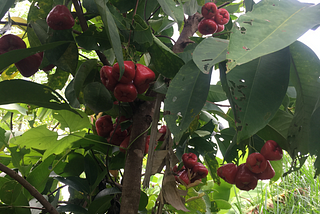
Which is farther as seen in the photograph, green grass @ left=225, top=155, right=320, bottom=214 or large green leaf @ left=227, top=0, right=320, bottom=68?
green grass @ left=225, top=155, right=320, bottom=214

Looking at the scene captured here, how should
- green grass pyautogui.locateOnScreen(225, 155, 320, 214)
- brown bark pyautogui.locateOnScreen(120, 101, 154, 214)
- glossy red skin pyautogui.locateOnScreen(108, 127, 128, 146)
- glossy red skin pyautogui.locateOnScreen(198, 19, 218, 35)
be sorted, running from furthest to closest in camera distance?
green grass pyautogui.locateOnScreen(225, 155, 320, 214), glossy red skin pyautogui.locateOnScreen(198, 19, 218, 35), glossy red skin pyautogui.locateOnScreen(108, 127, 128, 146), brown bark pyautogui.locateOnScreen(120, 101, 154, 214)

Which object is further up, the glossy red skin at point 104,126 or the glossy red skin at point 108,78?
the glossy red skin at point 108,78

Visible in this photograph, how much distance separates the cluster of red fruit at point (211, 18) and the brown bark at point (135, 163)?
31 centimetres

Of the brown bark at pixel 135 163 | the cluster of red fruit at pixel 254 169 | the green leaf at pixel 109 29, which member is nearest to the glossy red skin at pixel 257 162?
the cluster of red fruit at pixel 254 169

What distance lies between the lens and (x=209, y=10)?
604 millimetres

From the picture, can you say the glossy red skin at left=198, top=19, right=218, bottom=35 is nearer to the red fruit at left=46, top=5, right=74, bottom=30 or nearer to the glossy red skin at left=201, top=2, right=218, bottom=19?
the glossy red skin at left=201, top=2, right=218, bottom=19

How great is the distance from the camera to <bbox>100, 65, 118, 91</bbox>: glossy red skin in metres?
0.36

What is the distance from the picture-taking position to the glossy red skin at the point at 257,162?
0.42 meters

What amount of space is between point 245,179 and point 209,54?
1.04ft

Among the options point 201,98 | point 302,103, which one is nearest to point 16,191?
point 201,98

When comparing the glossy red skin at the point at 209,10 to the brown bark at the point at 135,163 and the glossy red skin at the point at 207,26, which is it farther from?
the brown bark at the point at 135,163

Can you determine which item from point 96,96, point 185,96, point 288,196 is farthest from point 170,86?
point 288,196

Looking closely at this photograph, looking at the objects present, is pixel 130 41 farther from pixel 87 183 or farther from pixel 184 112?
pixel 87 183

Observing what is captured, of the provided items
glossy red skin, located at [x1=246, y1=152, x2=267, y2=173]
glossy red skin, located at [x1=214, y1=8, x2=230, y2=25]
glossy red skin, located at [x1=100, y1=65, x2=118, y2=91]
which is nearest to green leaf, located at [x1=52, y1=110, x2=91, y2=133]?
glossy red skin, located at [x1=100, y1=65, x2=118, y2=91]
